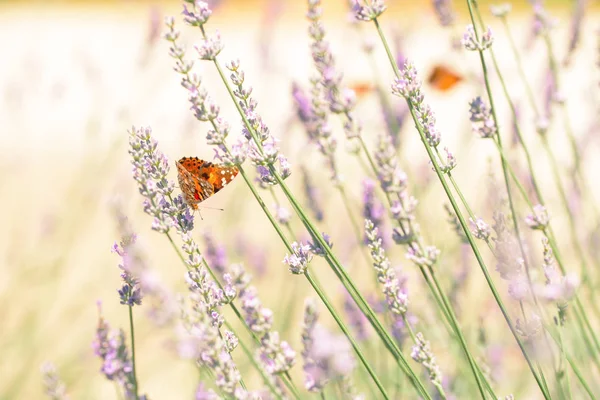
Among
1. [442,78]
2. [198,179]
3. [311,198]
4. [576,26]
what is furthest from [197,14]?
[442,78]

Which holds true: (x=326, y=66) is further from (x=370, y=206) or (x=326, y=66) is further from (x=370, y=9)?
(x=370, y=206)

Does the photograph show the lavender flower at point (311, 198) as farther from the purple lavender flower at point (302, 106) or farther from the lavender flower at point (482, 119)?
the lavender flower at point (482, 119)

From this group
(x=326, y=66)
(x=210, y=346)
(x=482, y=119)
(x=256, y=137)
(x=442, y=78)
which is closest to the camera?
(x=210, y=346)

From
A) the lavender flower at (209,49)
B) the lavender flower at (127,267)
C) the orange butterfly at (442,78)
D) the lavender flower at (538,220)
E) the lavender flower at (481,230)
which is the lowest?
the lavender flower at (127,267)

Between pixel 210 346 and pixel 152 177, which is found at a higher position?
pixel 152 177

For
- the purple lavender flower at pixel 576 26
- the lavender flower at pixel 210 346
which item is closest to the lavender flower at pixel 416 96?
the lavender flower at pixel 210 346

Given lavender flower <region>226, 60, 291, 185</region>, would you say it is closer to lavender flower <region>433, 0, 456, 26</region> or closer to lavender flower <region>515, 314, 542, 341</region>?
lavender flower <region>515, 314, 542, 341</region>
